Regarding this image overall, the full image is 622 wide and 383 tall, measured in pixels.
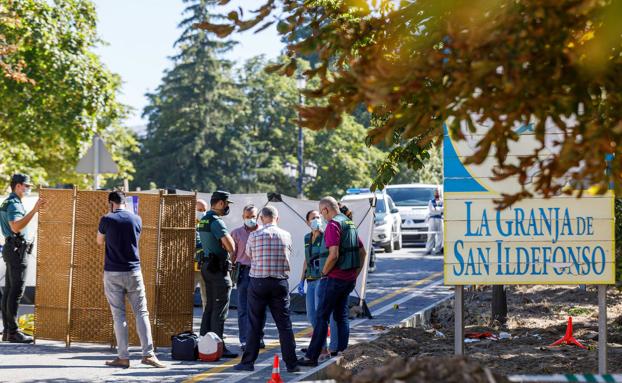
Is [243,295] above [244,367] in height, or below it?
above

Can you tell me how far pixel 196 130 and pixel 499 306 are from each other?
5461 centimetres

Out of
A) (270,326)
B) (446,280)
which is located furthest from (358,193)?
(446,280)

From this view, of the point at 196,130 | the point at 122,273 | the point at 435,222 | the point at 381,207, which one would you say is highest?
the point at 196,130

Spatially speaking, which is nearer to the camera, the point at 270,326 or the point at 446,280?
the point at 446,280

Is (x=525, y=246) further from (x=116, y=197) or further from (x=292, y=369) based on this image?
(x=116, y=197)

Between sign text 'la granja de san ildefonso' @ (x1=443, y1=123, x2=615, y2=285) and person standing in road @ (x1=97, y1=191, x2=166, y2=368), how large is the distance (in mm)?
3717

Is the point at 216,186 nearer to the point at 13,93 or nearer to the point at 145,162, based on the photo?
the point at 145,162

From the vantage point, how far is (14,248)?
12.8 m

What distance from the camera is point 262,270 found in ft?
34.8

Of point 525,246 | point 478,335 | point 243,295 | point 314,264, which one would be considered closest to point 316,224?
point 314,264

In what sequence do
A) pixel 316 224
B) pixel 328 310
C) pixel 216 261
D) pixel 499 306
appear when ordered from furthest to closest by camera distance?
1. pixel 499 306
2. pixel 316 224
3. pixel 216 261
4. pixel 328 310

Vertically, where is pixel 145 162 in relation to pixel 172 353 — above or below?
above

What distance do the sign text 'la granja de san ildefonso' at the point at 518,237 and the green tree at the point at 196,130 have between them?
57.3m

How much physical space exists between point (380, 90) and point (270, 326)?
36.3 feet
